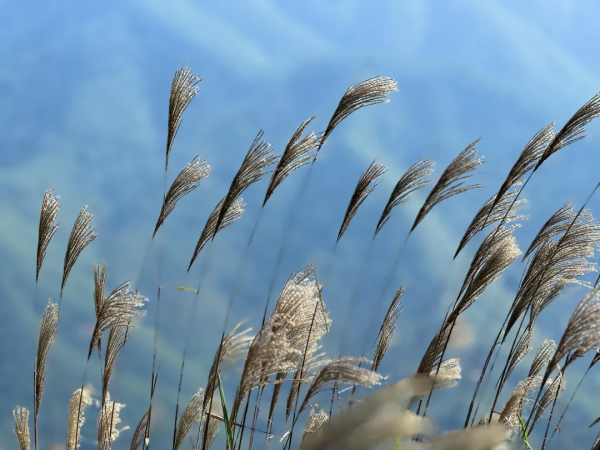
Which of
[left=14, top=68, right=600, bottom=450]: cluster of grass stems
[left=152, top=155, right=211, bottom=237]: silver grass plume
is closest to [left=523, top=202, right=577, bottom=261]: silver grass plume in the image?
[left=14, top=68, right=600, bottom=450]: cluster of grass stems

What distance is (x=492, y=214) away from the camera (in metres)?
2.07

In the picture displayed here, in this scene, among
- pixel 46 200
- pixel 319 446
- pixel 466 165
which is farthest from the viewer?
pixel 46 200

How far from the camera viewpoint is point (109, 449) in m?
2.63

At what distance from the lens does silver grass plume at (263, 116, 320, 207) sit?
77.2 inches

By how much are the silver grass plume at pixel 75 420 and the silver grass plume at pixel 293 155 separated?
138 centimetres

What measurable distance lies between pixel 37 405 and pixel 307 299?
1617 mm

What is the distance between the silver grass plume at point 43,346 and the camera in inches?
99.7

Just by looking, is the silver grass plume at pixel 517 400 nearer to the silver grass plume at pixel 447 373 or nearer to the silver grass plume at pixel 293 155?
the silver grass plume at pixel 447 373

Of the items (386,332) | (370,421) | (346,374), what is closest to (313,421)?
(386,332)

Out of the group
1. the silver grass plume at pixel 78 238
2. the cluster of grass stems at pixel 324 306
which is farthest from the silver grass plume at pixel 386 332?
the silver grass plume at pixel 78 238

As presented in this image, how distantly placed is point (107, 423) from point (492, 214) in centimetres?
187

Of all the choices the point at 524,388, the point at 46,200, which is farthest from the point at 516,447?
the point at 46,200

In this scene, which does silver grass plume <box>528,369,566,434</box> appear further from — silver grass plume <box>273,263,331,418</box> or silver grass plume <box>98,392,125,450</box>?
silver grass plume <box>98,392,125,450</box>

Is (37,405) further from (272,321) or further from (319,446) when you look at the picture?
(319,446)
